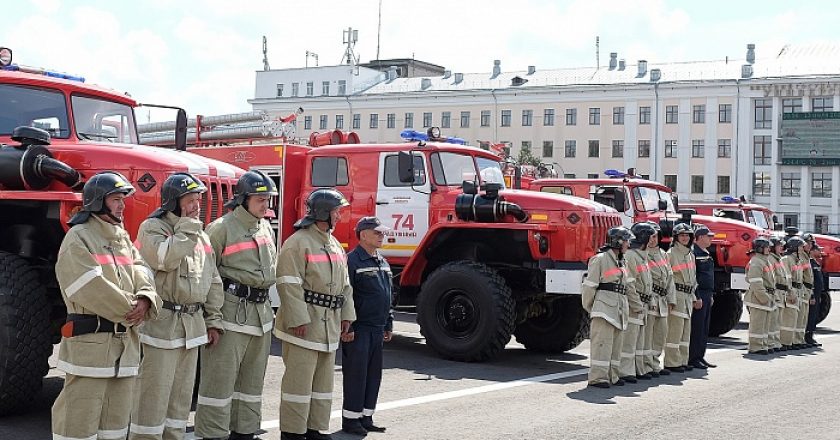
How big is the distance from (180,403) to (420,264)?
20.6ft

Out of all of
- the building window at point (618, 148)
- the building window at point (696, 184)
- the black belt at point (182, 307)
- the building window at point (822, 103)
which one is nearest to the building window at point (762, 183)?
the building window at point (696, 184)

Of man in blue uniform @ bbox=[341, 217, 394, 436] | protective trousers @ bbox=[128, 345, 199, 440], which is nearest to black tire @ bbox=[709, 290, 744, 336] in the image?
man in blue uniform @ bbox=[341, 217, 394, 436]

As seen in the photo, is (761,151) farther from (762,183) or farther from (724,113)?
(724,113)

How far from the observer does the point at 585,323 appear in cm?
1295

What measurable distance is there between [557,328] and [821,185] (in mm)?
55020

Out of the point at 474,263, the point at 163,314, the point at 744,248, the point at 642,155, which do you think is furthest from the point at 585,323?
the point at 642,155

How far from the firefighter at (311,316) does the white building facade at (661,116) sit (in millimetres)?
58692

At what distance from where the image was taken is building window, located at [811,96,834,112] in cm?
6150

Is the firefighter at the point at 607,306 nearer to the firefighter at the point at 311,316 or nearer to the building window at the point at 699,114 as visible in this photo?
the firefighter at the point at 311,316

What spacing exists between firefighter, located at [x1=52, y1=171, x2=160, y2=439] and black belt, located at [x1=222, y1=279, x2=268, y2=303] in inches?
45.8

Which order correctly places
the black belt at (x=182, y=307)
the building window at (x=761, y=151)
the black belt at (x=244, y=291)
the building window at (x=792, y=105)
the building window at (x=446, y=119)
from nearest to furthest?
the black belt at (x=182, y=307) < the black belt at (x=244, y=291) < the building window at (x=792, y=105) < the building window at (x=761, y=151) < the building window at (x=446, y=119)

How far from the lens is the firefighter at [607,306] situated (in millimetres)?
10406

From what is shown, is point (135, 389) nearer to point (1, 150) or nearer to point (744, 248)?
point (1, 150)

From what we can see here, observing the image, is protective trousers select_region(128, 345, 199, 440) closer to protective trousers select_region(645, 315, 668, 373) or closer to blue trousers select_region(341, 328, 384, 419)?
blue trousers select_region(341, 328, 384, 419)
